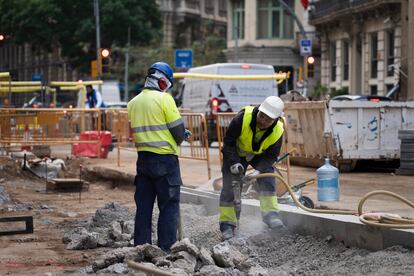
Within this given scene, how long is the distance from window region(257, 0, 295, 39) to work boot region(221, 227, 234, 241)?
167ft

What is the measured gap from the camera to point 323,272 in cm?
923

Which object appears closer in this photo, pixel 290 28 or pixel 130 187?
pixel 130 187

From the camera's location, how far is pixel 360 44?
47719mm

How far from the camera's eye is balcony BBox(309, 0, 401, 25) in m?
44.1

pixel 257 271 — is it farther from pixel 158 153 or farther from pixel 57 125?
pixel 57 125

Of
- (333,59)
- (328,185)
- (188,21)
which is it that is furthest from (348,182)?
(188,21)

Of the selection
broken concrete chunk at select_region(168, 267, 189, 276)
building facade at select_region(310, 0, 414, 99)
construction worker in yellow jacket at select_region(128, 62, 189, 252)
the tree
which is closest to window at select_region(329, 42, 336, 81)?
building facade at select_region(310, 0, 414, 99)

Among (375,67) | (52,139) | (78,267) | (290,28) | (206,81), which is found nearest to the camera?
(78,267)

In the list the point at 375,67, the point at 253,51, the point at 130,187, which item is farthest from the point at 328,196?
the point at 253,51

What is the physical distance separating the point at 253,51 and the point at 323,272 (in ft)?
172

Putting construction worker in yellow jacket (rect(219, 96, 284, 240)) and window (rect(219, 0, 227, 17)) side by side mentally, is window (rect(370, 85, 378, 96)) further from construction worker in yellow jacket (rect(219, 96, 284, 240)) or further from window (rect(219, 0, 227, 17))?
window (rect(219, 0, 227, 17))

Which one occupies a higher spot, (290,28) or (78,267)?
(290,28)

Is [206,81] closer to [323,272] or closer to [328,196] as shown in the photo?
[328,196]

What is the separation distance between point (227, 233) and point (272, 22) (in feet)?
168
